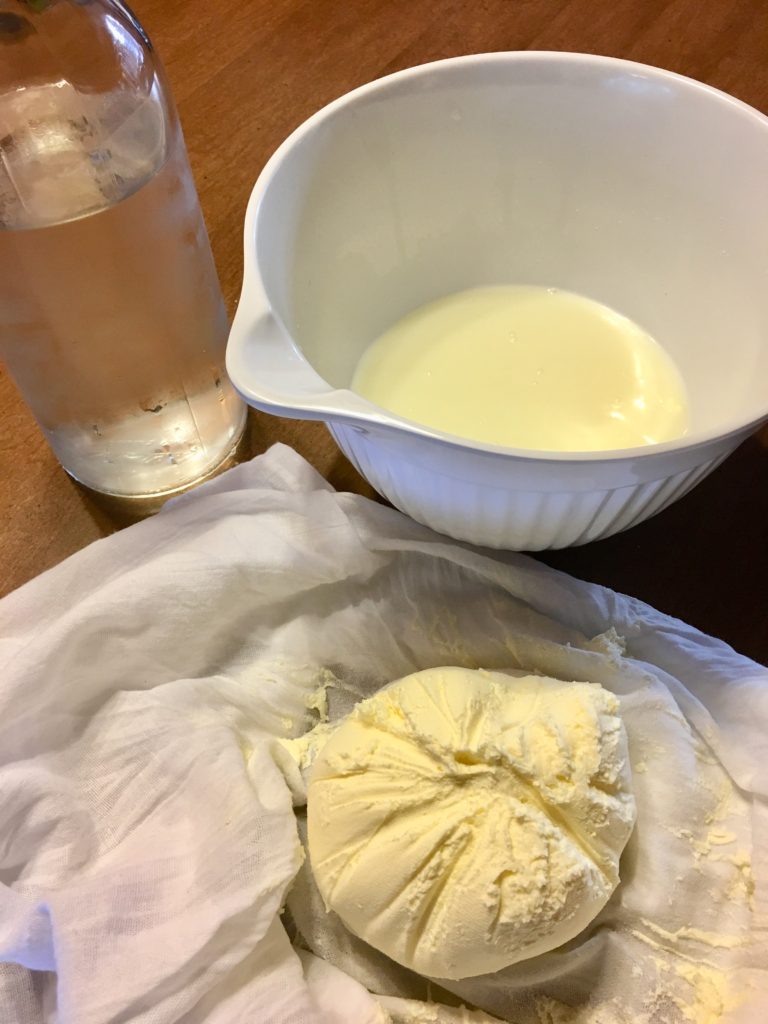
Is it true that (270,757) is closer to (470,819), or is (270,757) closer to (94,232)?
(470,819)

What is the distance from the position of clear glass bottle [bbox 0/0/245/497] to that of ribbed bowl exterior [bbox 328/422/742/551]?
13 cm

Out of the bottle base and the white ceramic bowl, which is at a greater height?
the white ceramic bowl

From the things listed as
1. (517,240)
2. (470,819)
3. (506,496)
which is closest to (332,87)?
(517,240)

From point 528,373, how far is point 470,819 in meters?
0.28

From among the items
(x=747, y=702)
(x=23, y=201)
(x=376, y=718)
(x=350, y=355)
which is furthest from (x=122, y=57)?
(x=747, y=702)

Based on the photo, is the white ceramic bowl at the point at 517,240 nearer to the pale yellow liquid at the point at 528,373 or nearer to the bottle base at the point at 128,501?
the pale yellow liquid at the point at 528,373

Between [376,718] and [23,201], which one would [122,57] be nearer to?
[23,201]

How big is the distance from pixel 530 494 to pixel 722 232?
24cm

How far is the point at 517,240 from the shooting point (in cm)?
56

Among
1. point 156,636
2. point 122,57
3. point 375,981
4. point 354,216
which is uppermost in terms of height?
point 122,57

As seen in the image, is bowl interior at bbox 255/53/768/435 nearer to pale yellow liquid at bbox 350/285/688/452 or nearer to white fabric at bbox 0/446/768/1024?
pale yellow liquid at bbox 350/285/688/452

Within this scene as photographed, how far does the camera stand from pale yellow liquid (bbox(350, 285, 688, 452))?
19.5 inches

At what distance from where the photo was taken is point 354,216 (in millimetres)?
506

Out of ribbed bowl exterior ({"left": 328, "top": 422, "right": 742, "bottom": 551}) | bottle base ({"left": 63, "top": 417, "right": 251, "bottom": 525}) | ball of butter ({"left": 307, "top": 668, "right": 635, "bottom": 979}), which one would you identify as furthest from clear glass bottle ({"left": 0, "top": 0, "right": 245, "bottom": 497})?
ball of butter ({"left": 307, "top": 668, "right": 635, "bottom": 979})
